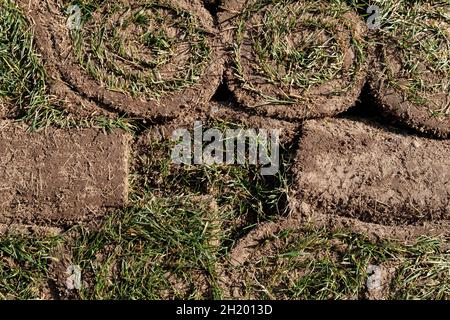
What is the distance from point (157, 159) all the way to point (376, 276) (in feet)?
3.09

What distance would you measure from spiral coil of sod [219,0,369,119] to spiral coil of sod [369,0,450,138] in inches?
3.6

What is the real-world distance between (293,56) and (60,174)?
3.28 feet

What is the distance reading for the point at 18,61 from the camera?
2807 mm

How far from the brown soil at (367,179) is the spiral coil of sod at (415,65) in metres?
0.15

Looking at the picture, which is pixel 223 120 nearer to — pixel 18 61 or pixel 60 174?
pixel 60 174

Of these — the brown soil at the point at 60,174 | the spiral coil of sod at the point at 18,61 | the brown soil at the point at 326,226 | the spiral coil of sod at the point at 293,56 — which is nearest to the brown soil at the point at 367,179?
the brown soil at the point at 326,226

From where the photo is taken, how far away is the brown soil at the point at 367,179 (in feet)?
9.03

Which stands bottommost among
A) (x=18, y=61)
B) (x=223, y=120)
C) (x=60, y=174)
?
(x=60, y=174)

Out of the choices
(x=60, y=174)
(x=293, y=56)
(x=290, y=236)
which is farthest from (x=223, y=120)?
(x=60, y=174)

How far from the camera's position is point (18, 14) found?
279cm

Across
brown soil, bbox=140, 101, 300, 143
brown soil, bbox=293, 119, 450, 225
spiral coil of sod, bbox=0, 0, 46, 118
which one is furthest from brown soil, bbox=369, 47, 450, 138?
spiral coil of sod, bbox=0, 0, 46, 118

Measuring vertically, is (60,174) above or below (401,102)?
below

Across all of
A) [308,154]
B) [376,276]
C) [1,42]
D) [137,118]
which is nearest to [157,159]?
[137,118]

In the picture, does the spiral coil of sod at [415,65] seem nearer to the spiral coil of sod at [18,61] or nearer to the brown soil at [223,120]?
the brown soil at [223,120]
